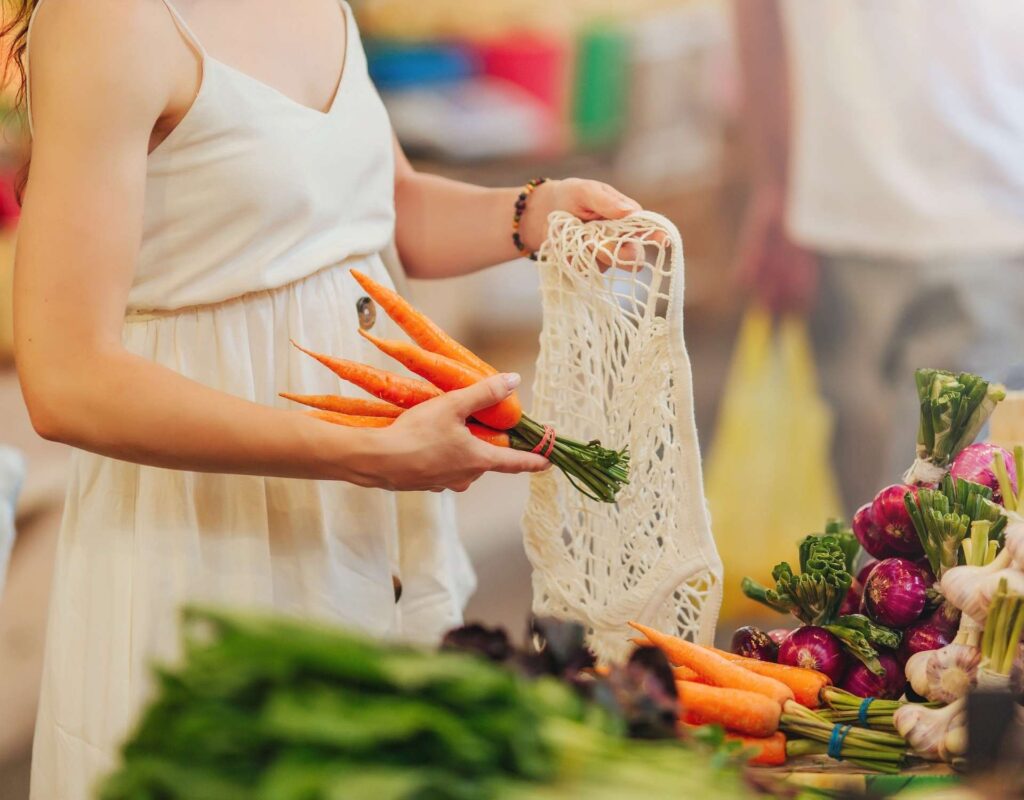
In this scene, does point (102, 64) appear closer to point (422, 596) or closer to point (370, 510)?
point (370, 510)

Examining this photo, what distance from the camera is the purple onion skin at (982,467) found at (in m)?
1.14

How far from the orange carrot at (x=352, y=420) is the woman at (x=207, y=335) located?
0.06 m

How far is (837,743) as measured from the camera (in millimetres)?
1025

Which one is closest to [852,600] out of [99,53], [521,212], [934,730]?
[934,730]

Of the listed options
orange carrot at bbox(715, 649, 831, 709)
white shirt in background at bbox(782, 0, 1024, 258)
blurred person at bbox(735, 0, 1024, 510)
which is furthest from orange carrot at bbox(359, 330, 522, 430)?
Answer: white shirt in background at bbox(782, 0, 1024, 258)

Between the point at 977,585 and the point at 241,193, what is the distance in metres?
0.77

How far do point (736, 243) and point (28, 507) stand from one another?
209 cm

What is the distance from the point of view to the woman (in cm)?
102

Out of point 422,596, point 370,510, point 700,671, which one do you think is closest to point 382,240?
point 370,510

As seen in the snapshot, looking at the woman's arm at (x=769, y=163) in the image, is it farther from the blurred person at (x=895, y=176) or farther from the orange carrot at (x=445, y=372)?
the orange carrot at (x=445, y=372)

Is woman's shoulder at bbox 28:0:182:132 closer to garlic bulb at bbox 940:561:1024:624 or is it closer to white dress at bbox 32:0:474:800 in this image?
white dress at bbox 32:0:474:800

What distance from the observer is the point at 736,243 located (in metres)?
3.46

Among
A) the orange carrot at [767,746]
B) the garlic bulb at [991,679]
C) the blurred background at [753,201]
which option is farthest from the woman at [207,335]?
the blurred background at [753,201]

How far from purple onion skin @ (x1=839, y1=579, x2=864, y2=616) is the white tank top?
645mm
